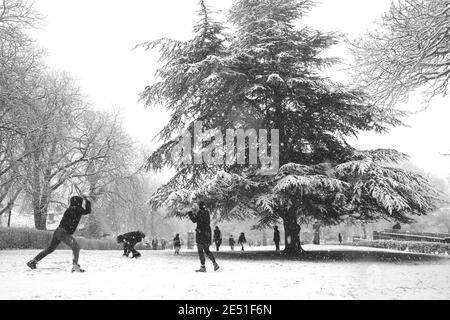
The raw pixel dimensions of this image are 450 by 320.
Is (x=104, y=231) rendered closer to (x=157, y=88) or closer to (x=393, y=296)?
(x=157, y=88)

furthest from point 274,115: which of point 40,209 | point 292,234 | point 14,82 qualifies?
point 40,209

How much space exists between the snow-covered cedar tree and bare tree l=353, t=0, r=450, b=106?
3013 millimetres

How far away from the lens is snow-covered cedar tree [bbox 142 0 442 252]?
13.3 metres

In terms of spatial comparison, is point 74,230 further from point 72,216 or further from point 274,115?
point 274,115

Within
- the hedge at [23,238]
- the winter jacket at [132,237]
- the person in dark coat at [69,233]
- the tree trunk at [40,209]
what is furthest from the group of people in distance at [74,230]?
the tree trunk at [40,209]

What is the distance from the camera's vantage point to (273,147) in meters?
15.3

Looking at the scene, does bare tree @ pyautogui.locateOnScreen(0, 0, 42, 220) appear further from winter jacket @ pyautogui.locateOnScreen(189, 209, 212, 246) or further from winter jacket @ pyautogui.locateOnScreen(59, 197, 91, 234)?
winter jacket @ pyautogui.locateOnScreen(189, 209, 212, 246)

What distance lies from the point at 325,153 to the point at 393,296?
1012 centimetres

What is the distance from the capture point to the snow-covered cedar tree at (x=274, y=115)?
13.3m

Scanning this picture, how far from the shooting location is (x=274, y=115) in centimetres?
1630

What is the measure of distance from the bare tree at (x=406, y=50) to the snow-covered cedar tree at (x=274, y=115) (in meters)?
3.01

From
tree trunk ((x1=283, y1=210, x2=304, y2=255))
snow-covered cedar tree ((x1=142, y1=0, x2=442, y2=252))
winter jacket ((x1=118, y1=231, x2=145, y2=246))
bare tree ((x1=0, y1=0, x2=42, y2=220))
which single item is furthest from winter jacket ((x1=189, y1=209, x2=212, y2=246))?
bare tree ((x1=0, y1=0, x2=42, y2=220))

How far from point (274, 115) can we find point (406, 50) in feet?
22.8
